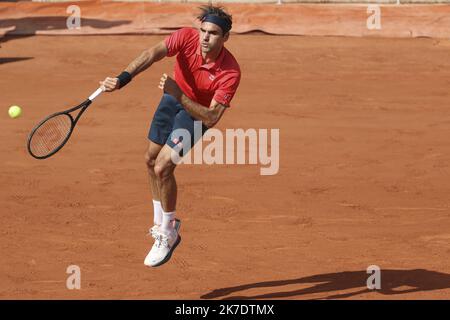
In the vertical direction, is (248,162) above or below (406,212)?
above

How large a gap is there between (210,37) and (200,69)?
0.37 m

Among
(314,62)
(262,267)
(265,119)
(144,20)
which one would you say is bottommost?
(262,267)

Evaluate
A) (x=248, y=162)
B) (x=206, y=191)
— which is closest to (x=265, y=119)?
(x=248, y=162)

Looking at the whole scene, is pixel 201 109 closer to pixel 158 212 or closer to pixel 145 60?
pixel 145 60

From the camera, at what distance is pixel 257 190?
44.4 feet

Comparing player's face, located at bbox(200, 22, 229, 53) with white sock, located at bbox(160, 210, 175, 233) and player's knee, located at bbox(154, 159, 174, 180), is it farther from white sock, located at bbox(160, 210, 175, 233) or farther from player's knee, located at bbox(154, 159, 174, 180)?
white sock, located at bbox(160, 210, 175, 233)

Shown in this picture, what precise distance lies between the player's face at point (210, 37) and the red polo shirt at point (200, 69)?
200 millimetres

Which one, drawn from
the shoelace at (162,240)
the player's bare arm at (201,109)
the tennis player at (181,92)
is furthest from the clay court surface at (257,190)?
the player's bare arm at (201,109)

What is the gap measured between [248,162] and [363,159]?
5.35 feet

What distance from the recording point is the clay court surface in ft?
34.5

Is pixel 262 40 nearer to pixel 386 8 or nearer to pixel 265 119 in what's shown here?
pixel 386 8

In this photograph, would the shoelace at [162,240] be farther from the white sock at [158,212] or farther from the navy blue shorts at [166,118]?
the navy blue shorts at [166,118]

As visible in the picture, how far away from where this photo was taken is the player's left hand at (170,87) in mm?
9281

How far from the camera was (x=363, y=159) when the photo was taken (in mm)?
14977
